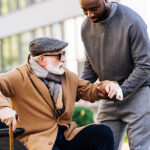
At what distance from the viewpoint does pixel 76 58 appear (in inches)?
842

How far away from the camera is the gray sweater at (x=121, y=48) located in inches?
177

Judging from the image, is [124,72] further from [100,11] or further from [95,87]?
[100,11]

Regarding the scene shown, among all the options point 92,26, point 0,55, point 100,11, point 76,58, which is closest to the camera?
point 100,11

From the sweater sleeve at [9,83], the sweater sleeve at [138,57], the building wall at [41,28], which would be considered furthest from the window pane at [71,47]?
the sweater sleeve at [9,83]

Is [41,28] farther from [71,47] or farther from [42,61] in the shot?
[42,61]

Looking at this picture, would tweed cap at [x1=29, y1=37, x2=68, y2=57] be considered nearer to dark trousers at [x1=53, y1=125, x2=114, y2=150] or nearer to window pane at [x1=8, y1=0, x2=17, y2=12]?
dark trousers at [x1=53, y1=125, x2=114, y2=150]

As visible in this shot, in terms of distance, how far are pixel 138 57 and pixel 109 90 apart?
414 millimetres

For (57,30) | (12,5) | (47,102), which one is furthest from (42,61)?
(12,5)

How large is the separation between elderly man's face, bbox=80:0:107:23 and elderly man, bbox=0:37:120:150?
0.39 meters

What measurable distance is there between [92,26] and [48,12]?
694 inches

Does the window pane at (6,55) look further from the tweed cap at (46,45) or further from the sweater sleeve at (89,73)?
the tweed cap at (46,45)

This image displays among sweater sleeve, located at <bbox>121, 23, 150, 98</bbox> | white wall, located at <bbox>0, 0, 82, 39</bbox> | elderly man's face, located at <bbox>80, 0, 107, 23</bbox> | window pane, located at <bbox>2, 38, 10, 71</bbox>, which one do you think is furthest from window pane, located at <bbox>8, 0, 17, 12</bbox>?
sweater sleeve, located at <bbox>121, 23, 150, 98</bbox>

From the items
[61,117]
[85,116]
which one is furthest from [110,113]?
[85,116]

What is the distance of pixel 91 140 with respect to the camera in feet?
14.6
